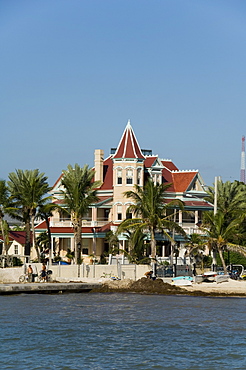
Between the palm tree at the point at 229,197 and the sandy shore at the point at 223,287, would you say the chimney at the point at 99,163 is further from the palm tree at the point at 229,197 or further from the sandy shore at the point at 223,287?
the sandy shore at the point at 223,287

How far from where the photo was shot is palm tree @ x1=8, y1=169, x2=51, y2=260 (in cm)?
6312

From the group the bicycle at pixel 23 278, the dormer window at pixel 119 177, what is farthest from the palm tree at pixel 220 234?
the dormer window at pixel 119 177

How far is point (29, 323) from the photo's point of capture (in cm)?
3419

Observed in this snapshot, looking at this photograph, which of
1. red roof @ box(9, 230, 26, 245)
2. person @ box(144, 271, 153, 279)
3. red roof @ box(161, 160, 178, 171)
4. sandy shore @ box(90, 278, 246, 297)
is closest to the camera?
sandy shore @ box(90, 278, 246, 297)

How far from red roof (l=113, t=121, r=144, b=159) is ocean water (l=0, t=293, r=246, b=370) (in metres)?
26.2

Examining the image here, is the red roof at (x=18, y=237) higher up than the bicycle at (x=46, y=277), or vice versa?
the red roof at (x=18, y=237)

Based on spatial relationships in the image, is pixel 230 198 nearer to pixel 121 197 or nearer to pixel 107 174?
pixel 121 197

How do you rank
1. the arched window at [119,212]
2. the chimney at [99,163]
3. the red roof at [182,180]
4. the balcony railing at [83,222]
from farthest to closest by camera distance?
the red roof at [182,180] < the chimney at [99,163] < the balcony railing at [83,222] < the arched window at [119,212]

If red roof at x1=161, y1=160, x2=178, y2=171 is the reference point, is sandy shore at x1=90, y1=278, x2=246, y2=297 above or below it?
below

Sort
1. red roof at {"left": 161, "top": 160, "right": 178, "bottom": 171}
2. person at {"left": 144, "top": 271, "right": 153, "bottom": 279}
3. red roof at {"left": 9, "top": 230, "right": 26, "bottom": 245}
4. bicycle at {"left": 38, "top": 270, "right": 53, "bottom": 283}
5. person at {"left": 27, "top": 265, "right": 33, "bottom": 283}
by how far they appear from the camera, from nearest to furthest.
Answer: person at {"left": 144, "top": 271, "right": 153, "bottom": 279} → bicycle at {"left": 38, "top": 270, "right": 53, "bottom": 283} → person at {"left": 27, "top": 265, "right": 33, "bottom": 283} → red roof at {"left": 161, "top": 160, "right": 178, "bottom": 171} → red roof at {"left": 9, "top": 230, "right": 26, "bottom": 245}

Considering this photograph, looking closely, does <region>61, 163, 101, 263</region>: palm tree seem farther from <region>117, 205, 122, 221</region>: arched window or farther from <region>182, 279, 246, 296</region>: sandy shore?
<region>182, 279, 246, 296</region>: sandy shore

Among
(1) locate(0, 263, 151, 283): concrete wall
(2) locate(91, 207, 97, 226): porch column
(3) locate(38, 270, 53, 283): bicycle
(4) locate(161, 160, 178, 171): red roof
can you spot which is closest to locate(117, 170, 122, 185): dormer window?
(2) locate(91, 207, 97, 226): porch column

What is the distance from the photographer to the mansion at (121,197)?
69688mm

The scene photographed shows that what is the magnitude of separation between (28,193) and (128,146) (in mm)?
12046
